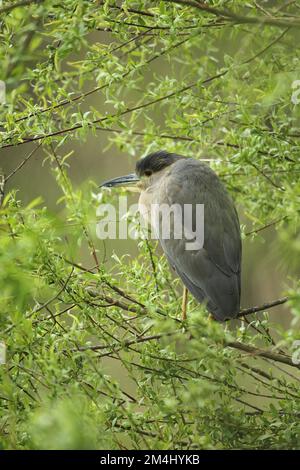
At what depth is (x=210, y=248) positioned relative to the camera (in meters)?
2.72

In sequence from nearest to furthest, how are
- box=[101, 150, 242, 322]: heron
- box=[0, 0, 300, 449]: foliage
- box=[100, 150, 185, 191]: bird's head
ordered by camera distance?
box=[0, 0, 300, 449]: foliage
box=[101, 150, 242, 322]: heron
box=[100, 150, 185, 191]: bird's head

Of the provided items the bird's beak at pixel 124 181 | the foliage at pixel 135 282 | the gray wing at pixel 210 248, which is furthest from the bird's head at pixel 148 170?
the foliage at pixel 135 282

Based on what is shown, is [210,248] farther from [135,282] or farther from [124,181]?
[124,181]

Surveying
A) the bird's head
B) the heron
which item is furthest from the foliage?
the bird's head

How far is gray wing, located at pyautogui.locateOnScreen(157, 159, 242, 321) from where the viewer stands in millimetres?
2615

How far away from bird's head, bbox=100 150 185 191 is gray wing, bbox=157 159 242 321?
0.55ft

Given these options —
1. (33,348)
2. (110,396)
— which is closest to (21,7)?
(33,348)

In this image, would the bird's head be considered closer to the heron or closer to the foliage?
the heron

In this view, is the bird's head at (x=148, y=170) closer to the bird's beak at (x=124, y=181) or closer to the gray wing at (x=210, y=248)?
the bird's beak at (x=124, y=181)

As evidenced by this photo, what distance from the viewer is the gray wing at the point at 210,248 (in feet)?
8.58

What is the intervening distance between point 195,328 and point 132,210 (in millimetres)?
1093

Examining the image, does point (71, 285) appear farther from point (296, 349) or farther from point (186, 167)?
point (186, 167)

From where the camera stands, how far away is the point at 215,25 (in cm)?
221

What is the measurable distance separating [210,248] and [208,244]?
0.06 feet
